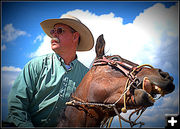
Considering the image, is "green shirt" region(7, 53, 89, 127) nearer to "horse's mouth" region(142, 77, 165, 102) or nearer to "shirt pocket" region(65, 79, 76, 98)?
"shirt pocket" region(65, 79, 76, 98)

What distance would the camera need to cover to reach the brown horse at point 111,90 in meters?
1.81

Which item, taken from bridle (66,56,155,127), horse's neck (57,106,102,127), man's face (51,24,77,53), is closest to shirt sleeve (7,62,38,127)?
man's face (51,24,77,53)

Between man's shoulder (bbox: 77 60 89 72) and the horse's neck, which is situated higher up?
man's shoulder (bbox: 77 60 89 72)

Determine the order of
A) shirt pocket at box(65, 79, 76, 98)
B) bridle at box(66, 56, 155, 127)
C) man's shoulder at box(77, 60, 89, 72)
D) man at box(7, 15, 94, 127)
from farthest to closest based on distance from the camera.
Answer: man's shoulder at box(77, 60, 89, 72)
shirt pocket at box(65, 79, 76, 98)
man at box(7, 15, 94, 127)
bridle at box(66, 56, 155, 127)

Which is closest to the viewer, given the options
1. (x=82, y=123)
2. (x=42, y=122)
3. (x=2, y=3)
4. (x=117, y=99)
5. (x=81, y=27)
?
(x=117, y=99)

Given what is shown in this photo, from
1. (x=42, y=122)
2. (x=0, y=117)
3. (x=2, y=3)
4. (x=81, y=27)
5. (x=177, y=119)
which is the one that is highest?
(x=2, y=3)

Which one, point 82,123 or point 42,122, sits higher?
point 82,123

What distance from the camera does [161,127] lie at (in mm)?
2160

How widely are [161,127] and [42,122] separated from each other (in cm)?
203

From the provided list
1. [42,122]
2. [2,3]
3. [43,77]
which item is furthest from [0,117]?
[2,3]

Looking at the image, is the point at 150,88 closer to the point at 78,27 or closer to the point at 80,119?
the point at 80,119

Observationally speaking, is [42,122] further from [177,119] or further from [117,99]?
[177,119]

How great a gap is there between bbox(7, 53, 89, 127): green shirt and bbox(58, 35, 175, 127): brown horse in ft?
2.31

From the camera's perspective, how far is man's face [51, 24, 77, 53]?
124 inches
